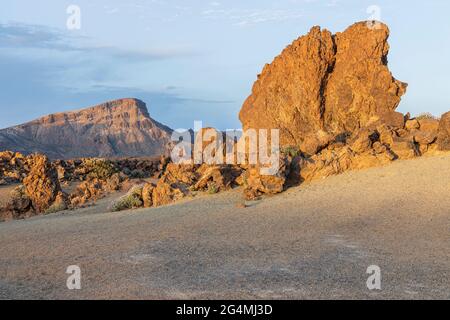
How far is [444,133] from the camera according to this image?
672 inches

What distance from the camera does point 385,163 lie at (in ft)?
53.5

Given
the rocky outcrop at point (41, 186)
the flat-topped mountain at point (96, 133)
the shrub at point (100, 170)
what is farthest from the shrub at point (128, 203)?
the flat-topped mountain at point (96, 133)

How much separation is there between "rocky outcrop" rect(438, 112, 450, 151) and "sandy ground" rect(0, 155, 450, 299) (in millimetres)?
2792

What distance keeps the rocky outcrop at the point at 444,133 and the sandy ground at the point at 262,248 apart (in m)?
2.79

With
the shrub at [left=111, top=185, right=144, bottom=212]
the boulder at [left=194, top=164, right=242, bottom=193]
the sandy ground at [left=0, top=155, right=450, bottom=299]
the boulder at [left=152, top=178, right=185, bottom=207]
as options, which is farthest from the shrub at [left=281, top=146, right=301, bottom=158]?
the shrub at [left=111, top=185, right=144, bottom=212]

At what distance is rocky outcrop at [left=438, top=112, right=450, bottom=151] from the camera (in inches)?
659

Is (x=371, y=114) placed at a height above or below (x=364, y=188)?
above

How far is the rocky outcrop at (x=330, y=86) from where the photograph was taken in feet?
60.4

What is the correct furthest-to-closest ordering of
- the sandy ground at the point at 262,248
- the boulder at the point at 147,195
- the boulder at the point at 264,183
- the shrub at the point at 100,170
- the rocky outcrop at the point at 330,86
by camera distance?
the shrub at the point at 100,170, the rocky outcrop at the point at 330,86, the boulder at the point at 147,195, the boulder at the point at 264,183, the sandy ground at the point at 262,248

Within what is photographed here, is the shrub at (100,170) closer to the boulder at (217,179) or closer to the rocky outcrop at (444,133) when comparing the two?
the boulder at (217,179)

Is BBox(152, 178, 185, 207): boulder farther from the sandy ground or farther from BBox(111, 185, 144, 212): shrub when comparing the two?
the sandy ground

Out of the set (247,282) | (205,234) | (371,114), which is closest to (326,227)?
(205,234)
